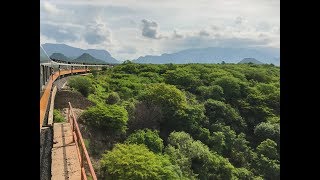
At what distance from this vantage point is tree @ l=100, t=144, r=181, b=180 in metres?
11.5

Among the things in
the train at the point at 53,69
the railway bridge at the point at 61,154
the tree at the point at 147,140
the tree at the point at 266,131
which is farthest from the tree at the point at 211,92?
the railway bridge at the point at 61,154

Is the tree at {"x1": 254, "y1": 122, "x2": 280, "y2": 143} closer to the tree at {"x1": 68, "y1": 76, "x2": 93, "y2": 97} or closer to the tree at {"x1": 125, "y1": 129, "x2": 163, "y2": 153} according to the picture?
the tree at {"x1": 125, "y1": 129, "x2": 163, "y2": 153}

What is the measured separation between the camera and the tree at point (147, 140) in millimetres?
14887

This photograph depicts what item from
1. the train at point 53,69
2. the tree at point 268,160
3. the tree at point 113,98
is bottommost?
the tree at point 268,160

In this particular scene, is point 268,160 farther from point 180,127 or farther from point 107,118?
point 107,118

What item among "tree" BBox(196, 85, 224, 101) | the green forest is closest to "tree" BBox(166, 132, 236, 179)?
the green forest

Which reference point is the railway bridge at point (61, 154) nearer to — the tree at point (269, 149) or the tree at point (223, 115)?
the tree at point (269, 149)

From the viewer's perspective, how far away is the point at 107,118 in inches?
568

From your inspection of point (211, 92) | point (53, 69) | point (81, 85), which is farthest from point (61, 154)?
point (211, 92)

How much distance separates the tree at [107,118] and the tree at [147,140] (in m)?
0.57

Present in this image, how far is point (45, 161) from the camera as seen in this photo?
6359 millimetres
